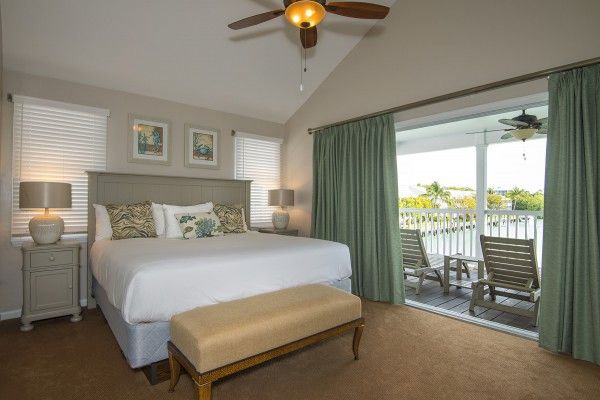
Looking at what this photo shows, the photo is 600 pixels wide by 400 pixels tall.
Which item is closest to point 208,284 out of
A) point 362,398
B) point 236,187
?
point 362,398

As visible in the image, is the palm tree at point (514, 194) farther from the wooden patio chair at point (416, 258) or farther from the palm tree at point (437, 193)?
the wooden patio chair at point (416, 258)

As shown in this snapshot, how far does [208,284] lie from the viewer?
2178mm

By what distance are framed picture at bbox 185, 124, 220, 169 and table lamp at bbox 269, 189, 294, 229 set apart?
926mm

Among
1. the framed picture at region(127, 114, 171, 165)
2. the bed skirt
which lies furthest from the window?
the bed skirt

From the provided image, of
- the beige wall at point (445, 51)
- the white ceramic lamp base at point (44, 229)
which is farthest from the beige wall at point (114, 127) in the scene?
the beige wall at point (445, 51)

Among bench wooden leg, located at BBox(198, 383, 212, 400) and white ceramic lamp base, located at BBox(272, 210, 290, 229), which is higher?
white ceramic lamp base, located at BBox(272, 210, 290, 229)

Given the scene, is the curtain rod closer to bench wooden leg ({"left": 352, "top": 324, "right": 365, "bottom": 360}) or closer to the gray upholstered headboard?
the gray upholstered headboard

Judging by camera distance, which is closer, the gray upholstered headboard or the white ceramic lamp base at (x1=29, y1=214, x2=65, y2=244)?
the white ceramic lamp base at (x1=29, y1=214, x2=65, y2=244)

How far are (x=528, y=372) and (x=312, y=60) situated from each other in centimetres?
388

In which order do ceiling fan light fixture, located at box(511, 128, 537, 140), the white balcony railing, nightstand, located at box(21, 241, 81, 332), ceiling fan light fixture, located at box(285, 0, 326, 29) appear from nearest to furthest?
ceiling fan light fixture, located at box(285, 0, 326, 29) < nightstand, located at box(21, 241, 81, 332) < ceiling fan light fixture, located at box(511, 128, 537, 140) < the white balcony railing

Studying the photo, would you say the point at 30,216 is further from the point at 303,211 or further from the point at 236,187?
the point at 303,211

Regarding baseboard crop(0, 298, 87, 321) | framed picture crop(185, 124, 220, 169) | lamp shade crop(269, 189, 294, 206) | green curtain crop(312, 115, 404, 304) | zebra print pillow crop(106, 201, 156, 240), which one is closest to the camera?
baseboard crop(0, 298, 87, 321)

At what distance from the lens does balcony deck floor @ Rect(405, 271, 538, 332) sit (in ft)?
10.4

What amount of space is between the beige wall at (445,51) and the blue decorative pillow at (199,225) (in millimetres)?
1715
